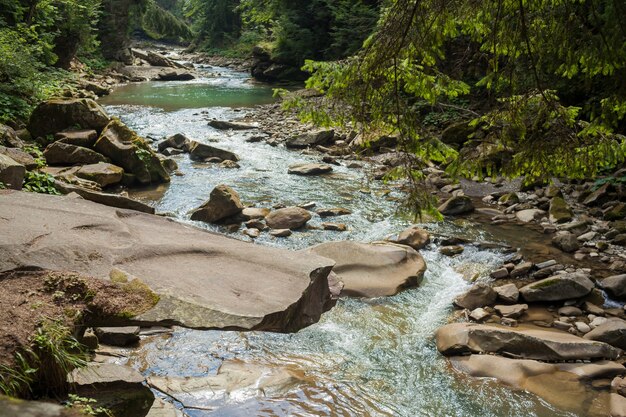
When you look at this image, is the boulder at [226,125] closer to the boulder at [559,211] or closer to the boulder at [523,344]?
the boulder at [559,211]

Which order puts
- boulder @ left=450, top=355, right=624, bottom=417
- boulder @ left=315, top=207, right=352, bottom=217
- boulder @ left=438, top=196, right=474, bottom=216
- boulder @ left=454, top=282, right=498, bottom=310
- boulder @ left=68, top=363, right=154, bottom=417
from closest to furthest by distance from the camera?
boulder @ left=68, top=363, right=154, bottom=417 → boulder @ left=450, top=355, right=624, bottom=417 → boulder @ left=454, top=282, right=498, bottom=310 → boulder @ left=315, top=207, right=352, bottom=217 → boulder @ left=438, top=196, right=474, bottom=216

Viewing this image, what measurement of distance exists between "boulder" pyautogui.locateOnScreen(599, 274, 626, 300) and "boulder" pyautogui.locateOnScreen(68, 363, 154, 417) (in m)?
5.80

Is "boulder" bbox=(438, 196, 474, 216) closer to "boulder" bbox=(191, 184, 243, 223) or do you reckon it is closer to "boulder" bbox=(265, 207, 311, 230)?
"boulder" bbox=(265, 207, 311, 230)

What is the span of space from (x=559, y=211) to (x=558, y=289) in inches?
138

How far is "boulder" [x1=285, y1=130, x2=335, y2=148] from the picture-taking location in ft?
50.7

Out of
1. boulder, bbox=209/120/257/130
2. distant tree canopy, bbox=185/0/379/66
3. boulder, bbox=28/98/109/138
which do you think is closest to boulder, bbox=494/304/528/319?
boulder, bbox=28/98/109/138

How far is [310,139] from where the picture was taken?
15.6m

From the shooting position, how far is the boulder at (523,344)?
542cm

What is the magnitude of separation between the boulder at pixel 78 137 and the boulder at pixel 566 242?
917 cm

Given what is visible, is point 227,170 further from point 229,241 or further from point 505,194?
point 229,241

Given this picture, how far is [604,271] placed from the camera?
771cm

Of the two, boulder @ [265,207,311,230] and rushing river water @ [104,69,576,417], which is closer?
rushing river water @ [104,69,576,417]

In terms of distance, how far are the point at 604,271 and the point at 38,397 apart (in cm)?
726

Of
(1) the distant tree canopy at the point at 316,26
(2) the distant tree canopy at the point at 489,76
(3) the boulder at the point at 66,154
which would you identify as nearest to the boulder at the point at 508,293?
(2) the distant tree canopy at the point at 489,76
